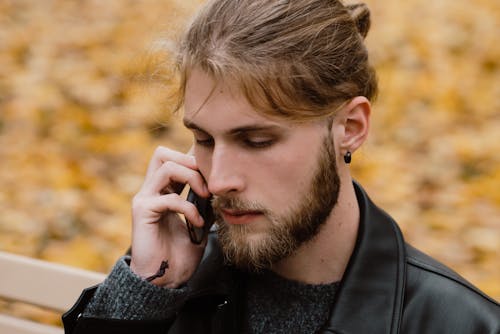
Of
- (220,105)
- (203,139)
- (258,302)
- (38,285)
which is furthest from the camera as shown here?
(38,285)

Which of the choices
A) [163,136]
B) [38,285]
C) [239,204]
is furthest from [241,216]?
[163,136]

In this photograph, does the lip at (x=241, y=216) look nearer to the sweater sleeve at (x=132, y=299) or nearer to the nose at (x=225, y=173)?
the nose at (x=225, y=173)

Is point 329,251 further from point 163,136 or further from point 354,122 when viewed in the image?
point 163,136

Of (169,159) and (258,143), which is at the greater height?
(258,143)

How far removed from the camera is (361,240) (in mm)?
2191

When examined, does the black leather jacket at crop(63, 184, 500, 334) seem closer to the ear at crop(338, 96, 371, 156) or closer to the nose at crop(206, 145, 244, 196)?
the ear at crop(338, 96, 371, 156)

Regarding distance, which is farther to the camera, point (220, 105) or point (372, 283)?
point (372, 283)

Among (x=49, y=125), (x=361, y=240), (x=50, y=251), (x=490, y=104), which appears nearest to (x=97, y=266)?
(x=50, y=251)

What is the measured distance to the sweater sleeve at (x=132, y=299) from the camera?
2.21 m

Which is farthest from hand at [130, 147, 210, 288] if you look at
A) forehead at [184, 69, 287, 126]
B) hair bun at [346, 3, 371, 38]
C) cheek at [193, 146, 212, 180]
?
hair bun at [346, 3, 371, 38]

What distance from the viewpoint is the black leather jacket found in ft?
6.57

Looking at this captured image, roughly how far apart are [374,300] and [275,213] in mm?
388

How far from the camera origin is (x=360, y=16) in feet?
7.39

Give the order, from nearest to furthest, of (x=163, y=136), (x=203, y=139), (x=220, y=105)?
(x=220, y=105) → (x=203, y=139) → (x=163, y=136)
